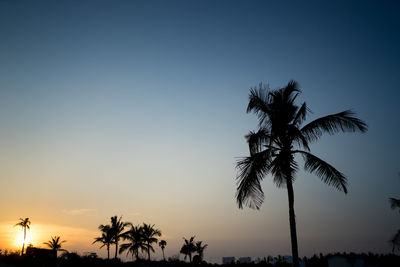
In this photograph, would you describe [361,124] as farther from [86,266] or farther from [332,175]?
[86,266]

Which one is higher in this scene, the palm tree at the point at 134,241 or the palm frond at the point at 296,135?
the palm frond at the point at 296,135

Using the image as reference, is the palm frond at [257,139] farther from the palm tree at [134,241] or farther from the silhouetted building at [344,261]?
the palm tree at [134,241]

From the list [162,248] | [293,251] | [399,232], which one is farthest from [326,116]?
[162,248]

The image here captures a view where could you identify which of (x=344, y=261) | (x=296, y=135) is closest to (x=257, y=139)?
(x=296, y=135)

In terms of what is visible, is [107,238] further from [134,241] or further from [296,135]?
[296,135]

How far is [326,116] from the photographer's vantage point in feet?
38.4

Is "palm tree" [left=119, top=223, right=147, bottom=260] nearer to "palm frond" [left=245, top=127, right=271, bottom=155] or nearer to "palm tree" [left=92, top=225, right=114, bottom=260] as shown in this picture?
"palm tree" [left=92, top=225, right=114, bottom=260]

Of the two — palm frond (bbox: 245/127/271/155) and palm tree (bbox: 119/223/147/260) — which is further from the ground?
palm frond (bbox: 245/127/271/155)

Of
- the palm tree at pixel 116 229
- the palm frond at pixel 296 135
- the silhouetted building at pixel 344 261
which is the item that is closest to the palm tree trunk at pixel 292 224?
the palm frond at pixel 296 135

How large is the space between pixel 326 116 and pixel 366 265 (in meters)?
10.7

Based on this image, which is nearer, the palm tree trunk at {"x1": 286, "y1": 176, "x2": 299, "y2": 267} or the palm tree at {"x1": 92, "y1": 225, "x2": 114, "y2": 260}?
the palm tree trunk at {"x1": 286, "y1": 176, "x2": 299, "y2": 267}

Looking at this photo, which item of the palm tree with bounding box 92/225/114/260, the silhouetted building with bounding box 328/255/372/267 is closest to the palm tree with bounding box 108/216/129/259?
the palm tree with bounding box 92/225/114/260

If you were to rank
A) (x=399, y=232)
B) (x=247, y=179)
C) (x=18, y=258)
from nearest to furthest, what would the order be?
1. (x=247, y=179)
2. (x=18, y=258)
3. (x=399, y=232)

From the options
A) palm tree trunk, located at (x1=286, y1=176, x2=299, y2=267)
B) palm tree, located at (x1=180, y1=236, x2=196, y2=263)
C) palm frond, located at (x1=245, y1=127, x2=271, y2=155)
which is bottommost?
palm tree, located at (x1=180, y1=236, x2=196, y2=263)
